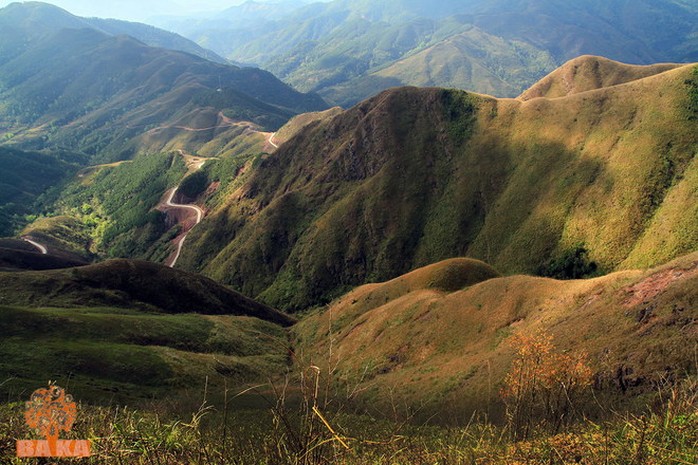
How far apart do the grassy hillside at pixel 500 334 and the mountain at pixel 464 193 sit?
36.8m

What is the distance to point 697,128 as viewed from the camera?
92.4 metres

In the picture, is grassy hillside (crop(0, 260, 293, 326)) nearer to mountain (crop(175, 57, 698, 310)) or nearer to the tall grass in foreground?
mountain (crop(175, 57, 698, 310))

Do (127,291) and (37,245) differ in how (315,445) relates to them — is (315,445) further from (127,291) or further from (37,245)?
(37,245)

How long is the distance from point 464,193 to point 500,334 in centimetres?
8076

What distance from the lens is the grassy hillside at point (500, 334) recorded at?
27812mm

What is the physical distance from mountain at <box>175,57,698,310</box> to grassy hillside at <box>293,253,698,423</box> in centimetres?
3678

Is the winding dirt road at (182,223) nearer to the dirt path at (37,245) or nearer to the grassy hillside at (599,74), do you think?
the dirt path at (37,245)

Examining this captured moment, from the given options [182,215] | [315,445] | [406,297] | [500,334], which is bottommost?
[182,215]

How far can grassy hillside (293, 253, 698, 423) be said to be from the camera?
91.2 feet

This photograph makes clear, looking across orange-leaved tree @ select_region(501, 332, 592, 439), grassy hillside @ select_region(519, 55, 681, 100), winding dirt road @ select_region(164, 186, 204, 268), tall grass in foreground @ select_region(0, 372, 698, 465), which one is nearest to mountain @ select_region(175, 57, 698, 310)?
winding dirt road @ select_region(164, 186, 204, 268)

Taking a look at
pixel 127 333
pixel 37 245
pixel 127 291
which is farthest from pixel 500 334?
pixel 37 245

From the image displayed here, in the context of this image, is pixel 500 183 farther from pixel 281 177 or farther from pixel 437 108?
pixel 281 177

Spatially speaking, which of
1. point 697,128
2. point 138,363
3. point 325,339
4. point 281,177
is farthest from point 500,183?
point 138,363

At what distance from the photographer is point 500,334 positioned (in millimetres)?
47062
